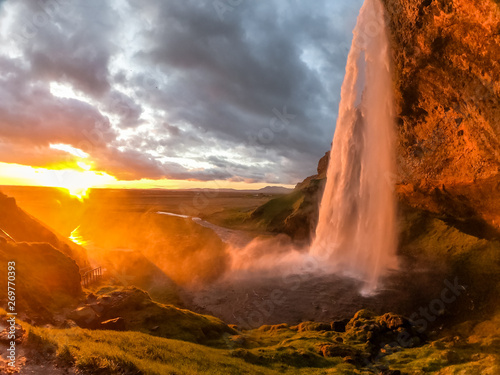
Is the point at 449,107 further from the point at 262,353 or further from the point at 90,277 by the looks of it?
the point at 90,277

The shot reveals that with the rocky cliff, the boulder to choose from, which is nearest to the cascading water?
the rocky cliff

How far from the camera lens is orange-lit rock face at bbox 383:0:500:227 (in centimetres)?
2403

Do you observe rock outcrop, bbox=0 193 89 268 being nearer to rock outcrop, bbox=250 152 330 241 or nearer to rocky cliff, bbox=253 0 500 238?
rock outcrop, bbox=250 152 330 241

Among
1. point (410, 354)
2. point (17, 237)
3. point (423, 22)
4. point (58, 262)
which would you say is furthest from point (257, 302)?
point (423, 22)

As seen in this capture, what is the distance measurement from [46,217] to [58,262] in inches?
3450

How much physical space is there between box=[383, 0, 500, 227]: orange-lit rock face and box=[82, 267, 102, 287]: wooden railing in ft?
139

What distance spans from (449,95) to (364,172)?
16870 mm

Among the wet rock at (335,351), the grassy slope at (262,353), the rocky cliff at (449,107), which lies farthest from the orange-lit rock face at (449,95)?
the wet rock at (335,351)

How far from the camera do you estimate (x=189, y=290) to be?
127 feet

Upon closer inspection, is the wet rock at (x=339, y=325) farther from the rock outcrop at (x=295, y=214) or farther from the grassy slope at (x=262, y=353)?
the rock outcrop at (x=295, y=214)

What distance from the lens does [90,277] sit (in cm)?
3438

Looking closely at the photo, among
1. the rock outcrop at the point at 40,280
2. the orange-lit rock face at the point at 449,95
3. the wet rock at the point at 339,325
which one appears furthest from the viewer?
the wet rock at the point at 339,325

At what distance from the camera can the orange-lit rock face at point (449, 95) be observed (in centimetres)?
2403

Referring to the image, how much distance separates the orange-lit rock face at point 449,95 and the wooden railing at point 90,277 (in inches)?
1663
